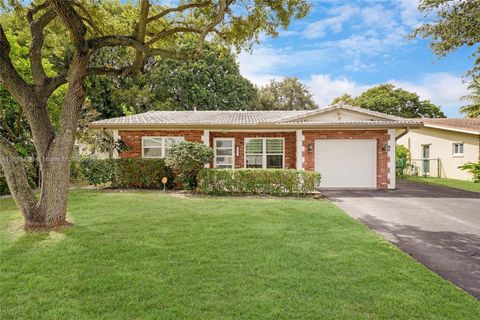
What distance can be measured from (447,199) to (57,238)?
12.2 m

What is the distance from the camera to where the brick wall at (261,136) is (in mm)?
14711

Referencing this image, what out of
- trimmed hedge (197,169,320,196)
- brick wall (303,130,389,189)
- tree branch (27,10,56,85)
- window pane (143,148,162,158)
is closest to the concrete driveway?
→ trimmed hedge (197,169,320,196)

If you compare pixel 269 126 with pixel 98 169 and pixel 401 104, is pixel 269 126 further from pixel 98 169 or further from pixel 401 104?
pixel 401 104

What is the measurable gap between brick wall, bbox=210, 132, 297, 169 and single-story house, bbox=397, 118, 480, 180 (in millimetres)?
11312

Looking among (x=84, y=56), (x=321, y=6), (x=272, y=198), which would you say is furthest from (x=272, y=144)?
(x=84, y=56)

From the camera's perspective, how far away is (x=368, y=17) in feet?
35.9

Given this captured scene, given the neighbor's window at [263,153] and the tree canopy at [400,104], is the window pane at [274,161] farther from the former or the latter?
the tree canopy at [400,104]

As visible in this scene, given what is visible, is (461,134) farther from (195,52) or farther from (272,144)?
(195,52)

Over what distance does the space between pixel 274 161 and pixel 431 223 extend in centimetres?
842

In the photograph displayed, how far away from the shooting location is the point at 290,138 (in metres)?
14.7

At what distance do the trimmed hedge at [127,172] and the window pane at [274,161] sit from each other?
16.4 ft

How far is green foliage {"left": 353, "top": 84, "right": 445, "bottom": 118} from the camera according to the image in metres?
36.5

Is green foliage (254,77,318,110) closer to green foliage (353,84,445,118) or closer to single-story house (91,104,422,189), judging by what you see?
green foliage (353,84,445,118)

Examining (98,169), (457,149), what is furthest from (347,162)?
(98,169)
